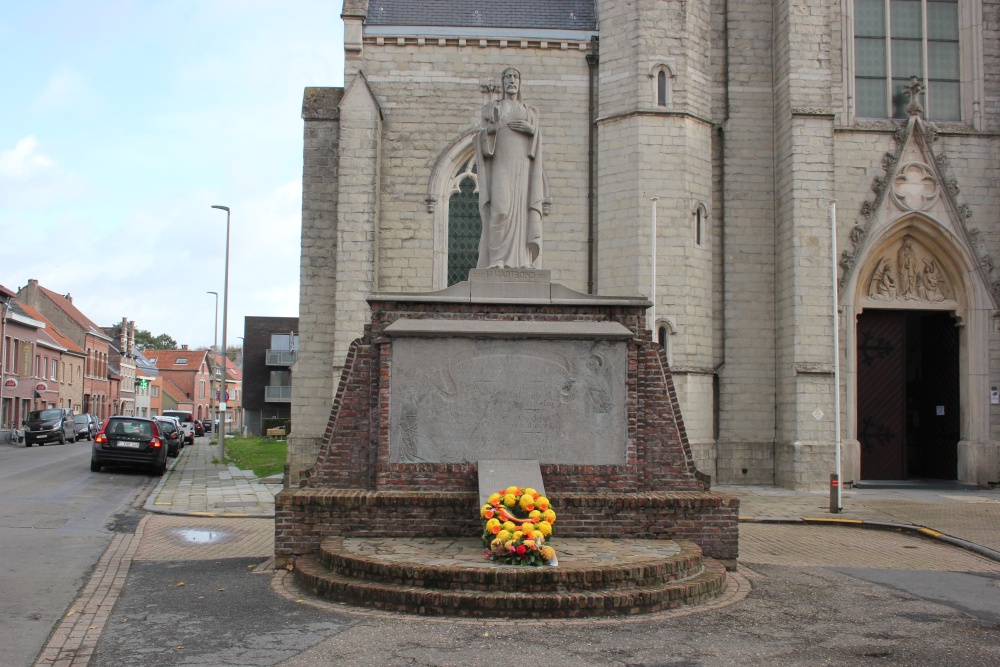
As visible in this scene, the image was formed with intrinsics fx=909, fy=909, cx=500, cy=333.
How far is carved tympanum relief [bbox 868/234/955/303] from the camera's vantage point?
1989 centimetres

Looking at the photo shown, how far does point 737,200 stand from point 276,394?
43.8m

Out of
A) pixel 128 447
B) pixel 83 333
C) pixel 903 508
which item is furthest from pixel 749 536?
pixel 83 333

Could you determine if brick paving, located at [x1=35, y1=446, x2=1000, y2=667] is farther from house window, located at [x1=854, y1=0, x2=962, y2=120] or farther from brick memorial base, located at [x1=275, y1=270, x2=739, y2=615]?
house window, located at [x1=854, y1=0, x2=962, y2=120]

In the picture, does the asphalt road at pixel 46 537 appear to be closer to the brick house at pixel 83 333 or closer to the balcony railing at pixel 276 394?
the balcony railing at pixel 276 394

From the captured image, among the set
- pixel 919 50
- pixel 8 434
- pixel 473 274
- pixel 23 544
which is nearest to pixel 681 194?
pixel 919 50

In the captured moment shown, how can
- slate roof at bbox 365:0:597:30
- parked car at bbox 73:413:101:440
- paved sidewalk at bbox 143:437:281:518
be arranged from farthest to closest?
parked car at bbox 73:413:101:440
slate roof at bbox 365:0:597:30
paved sidewalk at bbox 143:437:281:518

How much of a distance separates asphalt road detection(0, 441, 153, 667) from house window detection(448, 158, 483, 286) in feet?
27.1

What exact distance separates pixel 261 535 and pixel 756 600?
674 centimetres

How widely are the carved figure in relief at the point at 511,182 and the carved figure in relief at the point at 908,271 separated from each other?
1269cm

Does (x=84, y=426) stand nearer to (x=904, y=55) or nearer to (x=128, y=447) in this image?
(x=128, y=447)

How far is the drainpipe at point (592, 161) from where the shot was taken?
797 inches

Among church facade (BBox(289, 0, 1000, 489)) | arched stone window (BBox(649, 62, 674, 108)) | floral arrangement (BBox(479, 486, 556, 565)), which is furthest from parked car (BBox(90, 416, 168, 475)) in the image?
floral arrangement (BBox(479, 486, 556, 565))

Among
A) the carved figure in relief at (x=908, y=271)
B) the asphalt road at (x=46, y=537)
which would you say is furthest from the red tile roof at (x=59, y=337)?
the carved figure in relief at (x=908, y=271)

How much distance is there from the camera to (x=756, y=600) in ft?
25.3
